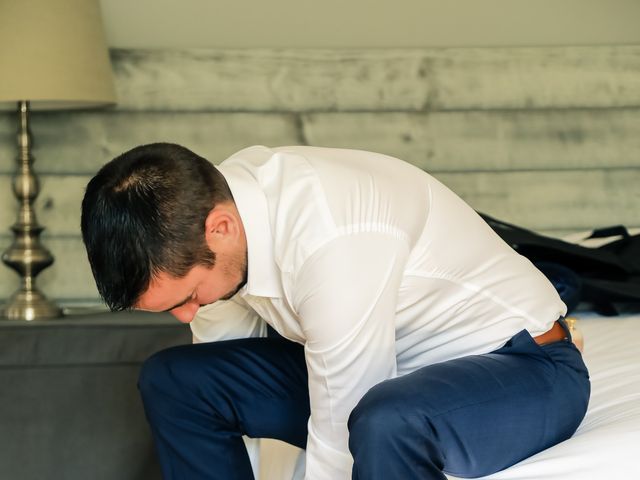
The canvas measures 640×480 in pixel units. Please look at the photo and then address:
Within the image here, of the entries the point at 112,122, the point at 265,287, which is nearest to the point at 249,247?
the point at 265,287

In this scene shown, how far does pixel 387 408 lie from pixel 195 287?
0.29m

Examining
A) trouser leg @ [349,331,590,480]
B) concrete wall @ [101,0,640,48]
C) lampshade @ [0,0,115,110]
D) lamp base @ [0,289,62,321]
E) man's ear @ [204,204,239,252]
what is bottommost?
lamp base @ [0,289,62,321]

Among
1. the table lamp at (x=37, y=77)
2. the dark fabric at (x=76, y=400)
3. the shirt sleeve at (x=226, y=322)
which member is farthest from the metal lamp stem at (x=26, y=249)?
the shirt sleeve at (x=226, y=322)

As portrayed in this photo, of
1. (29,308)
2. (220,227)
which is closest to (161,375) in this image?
(220,227)

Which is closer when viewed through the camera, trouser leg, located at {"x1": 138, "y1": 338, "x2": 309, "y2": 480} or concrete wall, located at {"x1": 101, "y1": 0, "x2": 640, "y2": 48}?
trouser leg, located at {"x1": 138, "y1": 338, "x2": 309, "y2": 480}

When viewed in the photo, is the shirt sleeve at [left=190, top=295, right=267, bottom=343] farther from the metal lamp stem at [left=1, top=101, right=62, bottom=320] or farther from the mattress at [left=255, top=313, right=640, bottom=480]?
the metal lamp stem at [left=1, top=101, right=62, bottom=320]

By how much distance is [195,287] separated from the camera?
115 cm

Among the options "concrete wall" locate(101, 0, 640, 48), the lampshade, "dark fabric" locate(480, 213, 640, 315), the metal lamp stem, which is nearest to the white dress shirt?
"dark fabric" locate(480, 213, 640, 315)

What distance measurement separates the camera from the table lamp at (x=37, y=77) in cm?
203

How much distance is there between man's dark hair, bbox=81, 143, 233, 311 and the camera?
1084 millimetres

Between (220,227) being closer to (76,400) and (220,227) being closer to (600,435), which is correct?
(600,435)

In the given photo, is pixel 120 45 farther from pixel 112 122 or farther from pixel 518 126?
pixel 518 126

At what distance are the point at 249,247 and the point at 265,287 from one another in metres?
0.06

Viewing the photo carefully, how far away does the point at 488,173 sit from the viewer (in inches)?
96.3
